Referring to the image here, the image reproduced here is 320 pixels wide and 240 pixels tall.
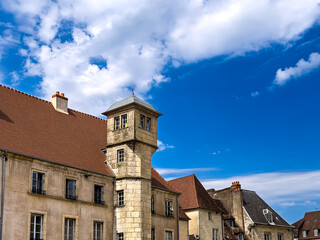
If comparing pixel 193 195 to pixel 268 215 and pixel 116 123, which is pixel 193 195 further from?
pixel 268 215

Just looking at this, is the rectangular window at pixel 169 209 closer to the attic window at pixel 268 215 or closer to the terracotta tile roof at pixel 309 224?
the attic window at pixel 268 215

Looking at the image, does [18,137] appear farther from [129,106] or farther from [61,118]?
[129,106]

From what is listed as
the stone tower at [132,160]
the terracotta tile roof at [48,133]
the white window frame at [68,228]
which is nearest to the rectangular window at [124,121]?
the stone tower at [132,160]

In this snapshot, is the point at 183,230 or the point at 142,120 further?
the point at 183,230

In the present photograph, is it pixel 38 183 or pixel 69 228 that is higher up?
pixel 38 183

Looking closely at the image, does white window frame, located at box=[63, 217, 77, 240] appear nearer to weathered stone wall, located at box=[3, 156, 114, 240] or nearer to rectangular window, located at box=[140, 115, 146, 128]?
weathered stone wall, located at box=[3, 156, 114, 240]

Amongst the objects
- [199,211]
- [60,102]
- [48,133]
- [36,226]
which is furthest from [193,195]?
[36,226]

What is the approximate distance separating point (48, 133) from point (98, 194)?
4785 millimetres

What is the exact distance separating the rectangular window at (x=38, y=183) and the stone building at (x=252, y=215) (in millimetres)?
28049

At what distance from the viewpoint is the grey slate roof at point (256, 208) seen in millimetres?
47331

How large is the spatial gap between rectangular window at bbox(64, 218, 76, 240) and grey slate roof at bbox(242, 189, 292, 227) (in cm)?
2700

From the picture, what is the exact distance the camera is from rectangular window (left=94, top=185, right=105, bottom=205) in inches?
1033

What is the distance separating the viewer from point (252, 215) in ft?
154

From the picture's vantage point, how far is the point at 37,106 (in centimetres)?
2772
